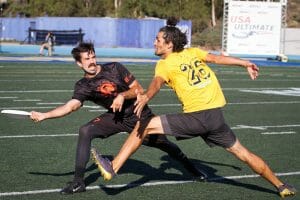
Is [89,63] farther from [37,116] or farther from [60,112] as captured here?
[37,116]

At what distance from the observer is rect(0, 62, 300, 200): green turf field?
705 cm

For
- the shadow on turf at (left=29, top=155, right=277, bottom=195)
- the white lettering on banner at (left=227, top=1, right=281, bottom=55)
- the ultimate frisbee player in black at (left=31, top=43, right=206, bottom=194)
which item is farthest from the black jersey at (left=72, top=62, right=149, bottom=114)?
the white lettering on banner at (left=227, top=1, right=281, bottom=55)

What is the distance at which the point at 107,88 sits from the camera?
6.90m

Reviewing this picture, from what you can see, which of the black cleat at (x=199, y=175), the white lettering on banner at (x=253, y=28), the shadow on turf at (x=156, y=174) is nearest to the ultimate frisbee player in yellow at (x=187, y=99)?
the shadow on turf at (x=156, y=174)

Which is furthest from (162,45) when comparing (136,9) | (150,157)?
(136,9)

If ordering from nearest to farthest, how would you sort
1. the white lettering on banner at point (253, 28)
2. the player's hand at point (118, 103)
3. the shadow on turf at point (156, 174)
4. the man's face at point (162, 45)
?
1. the player's hand at point (118, 103)
2. the man's face at point (162, 45)
3. the shadow on turf at point (156, 174)
4. the white lettering on banner at point (253, 28)

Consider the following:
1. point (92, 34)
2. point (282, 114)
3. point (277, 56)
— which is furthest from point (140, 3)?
point (282, 114)

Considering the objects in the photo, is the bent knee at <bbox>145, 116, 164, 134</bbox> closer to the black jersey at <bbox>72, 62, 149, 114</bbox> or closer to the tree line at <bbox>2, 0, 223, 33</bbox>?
the black jersey at <bbox>72, 62, 149, 114</bbox>

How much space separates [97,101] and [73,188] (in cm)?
91

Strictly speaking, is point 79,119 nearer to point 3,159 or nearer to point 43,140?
point 43,140

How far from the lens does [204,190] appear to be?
282 inches

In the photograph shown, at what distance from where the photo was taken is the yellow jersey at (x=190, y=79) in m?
6.46

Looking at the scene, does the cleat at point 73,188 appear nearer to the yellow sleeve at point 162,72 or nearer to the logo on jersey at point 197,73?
the yellow sleeve at point 162,72

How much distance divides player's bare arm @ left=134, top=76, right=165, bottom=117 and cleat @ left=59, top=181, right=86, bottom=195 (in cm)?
119
